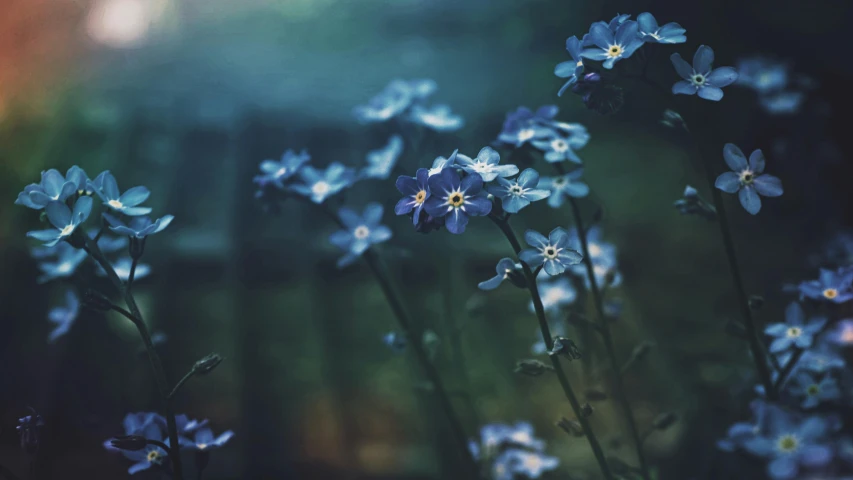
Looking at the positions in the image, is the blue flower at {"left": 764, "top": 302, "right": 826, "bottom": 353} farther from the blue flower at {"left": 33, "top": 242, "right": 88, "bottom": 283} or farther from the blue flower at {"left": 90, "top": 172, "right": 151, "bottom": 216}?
the blue flower at {"left": 33, "top": 242, "right": 88, "bottom": 283}

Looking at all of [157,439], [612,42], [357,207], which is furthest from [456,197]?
[357,207]

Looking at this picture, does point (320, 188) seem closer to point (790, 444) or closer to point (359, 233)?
point (359, 233)

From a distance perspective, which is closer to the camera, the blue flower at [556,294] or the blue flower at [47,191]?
the blue flower at [47,191]

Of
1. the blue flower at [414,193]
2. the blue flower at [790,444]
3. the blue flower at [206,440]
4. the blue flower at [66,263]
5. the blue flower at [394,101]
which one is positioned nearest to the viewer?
the blue flower at [790,444]

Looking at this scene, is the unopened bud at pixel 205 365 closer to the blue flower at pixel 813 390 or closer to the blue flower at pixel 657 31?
the blue flower at pixel 657 31

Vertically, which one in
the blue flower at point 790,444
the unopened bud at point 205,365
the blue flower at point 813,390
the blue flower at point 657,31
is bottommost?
the blue flower at point 790,444


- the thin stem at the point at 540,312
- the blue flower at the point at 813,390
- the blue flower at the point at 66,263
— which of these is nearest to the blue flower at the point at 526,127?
the thin stem at the point at 540,312

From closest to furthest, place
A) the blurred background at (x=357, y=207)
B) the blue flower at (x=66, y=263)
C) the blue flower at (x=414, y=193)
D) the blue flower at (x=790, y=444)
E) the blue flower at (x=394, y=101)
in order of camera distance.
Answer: the blue flower at (x=790, y=444) → the blue flower at (x=414, y=193) → the blue flower at (x=66, y=263) → the blue flower at (x=394, y=101) → the blurred background at (x=357, y=207)

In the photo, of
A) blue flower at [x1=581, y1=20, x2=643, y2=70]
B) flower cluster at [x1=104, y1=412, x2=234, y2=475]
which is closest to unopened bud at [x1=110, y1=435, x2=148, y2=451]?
flower cluster at [x1=104, y1=412, x2=234, y2=475]

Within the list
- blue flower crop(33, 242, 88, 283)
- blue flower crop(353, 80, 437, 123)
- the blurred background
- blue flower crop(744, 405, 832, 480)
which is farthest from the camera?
the blurred background
